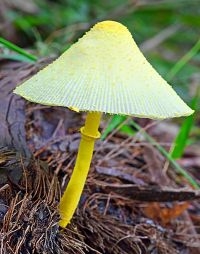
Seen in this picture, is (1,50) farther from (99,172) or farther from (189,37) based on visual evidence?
(189,37)

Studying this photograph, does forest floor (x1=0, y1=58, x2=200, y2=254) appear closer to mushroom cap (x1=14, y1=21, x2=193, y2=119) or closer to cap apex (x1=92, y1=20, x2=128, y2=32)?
mushroom cap (x1=14, y1=21, x2=193, y2=119)

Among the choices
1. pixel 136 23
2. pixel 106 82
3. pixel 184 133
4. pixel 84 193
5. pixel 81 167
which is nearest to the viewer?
pixel 106 82

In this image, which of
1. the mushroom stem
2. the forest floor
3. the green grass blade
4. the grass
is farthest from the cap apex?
the grass

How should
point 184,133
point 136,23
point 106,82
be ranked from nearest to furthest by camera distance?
point 106,82
point 184,133
point 136,23

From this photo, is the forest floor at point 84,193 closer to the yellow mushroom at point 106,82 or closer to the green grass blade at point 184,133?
the green grass blade at point 184,133

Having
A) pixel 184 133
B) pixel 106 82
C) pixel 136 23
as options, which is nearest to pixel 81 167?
pixel 106 82

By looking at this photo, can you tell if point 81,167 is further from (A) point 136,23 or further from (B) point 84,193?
(A) point 136,23

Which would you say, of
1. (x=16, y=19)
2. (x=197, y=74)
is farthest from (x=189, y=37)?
(x=16, y=19)
